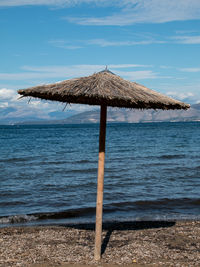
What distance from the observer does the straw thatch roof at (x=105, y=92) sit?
6.49 meters

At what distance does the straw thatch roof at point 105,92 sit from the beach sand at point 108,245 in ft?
10.6

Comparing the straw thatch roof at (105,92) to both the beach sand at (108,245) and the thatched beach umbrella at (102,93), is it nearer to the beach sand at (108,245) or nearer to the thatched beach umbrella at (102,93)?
the thatched beach umbrella at (102,93)

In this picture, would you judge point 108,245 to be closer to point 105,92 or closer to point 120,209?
point 105,92

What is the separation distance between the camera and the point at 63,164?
25188mm

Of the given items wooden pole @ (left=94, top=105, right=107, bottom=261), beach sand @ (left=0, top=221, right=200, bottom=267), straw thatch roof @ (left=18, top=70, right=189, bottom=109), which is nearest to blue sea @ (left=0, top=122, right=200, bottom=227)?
beach sand @ (left=0, top=221, right=200, bottom=267)

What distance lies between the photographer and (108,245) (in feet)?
28.1

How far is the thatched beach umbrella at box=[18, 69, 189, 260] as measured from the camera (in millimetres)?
6520

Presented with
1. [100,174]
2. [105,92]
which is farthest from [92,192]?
[105,92]

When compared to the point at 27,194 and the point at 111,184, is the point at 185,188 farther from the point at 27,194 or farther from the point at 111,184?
the point at 27,194

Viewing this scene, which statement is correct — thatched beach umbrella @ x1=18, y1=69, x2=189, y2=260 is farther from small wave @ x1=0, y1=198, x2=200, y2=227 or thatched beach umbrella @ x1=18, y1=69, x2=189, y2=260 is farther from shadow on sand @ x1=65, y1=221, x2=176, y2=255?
small wave @ x1=0, y1=198, x2=200, y2=227

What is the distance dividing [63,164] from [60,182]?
7154 millimetres

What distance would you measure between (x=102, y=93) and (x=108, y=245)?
404 centimetres

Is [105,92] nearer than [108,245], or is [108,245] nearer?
[105,92]

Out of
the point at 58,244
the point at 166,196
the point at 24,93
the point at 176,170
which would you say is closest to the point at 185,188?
the point at 166,196
